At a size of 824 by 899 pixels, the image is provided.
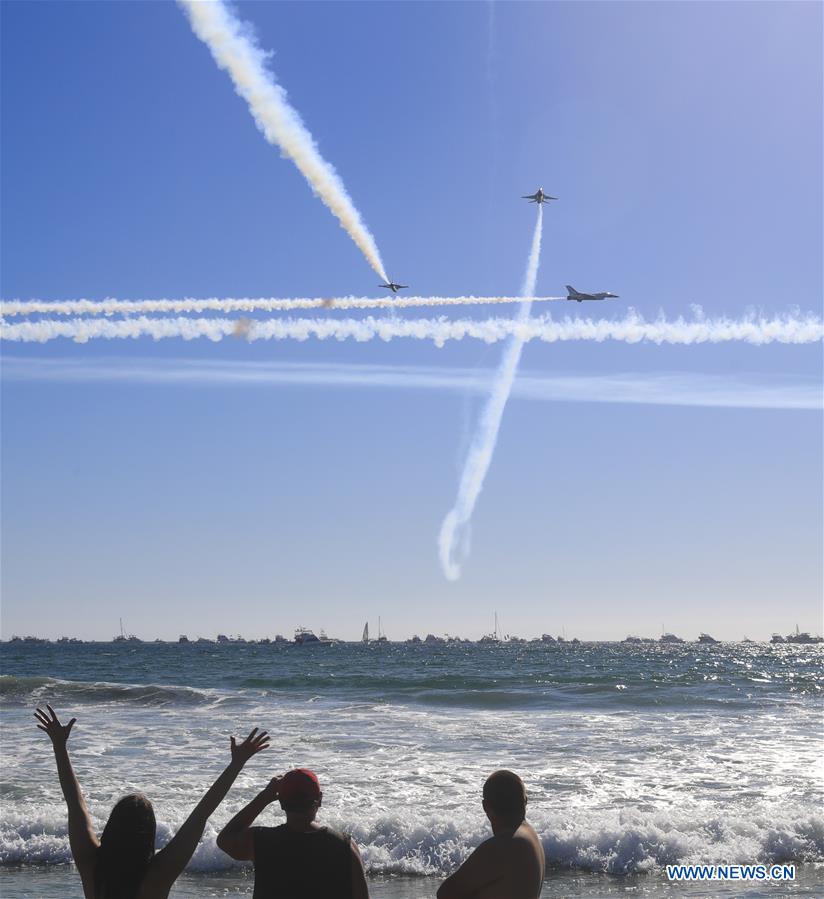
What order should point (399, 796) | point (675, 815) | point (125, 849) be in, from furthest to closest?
1. point (399, 796)
2. point (675, 815)
3. point (125, 849)

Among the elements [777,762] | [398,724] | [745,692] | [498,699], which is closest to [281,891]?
[777,762]

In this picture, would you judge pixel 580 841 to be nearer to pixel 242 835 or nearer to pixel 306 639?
pixel 242 835

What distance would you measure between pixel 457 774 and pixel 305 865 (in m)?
13.7

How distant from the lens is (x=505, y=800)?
4926 millimetres

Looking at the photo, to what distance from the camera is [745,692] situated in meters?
36.1

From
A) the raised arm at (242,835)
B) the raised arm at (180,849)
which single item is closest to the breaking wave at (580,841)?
the raised arm at (242,835)

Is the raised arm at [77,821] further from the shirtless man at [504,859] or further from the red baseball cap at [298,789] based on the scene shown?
→ the shirtless man at [504,859]

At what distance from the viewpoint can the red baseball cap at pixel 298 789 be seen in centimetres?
460

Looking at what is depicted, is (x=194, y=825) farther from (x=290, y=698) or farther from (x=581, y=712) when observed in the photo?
(x=290, y=698)

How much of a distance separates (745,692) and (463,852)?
88.2ft

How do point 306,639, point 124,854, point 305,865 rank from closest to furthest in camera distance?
point 124,854, point 305,865, point 306,639

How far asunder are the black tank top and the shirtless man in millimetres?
689

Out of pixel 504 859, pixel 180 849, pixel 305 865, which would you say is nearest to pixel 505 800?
pixel 504 859

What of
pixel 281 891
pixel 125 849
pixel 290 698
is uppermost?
pixel 125 849
